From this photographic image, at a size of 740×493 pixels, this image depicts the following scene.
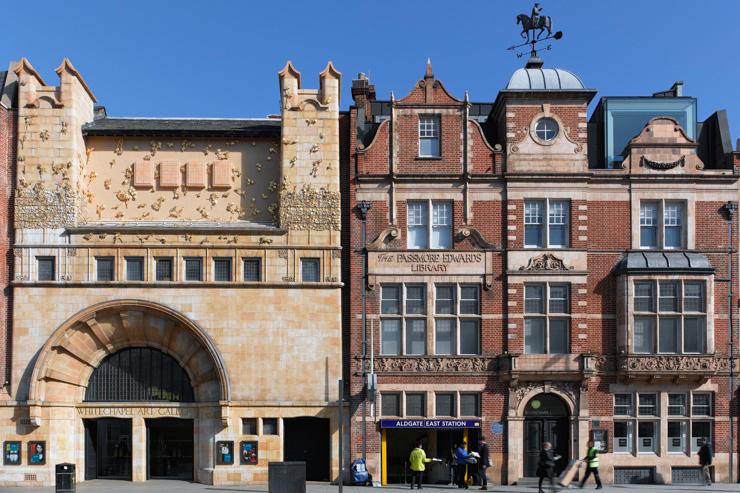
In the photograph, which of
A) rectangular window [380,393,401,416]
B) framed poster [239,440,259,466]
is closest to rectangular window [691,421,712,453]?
rectangular window [380,393,401,416]

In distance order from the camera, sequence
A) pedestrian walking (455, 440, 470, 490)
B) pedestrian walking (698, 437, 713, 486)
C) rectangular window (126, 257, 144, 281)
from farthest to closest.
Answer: rectangular window (126, 257, 144, 281) → pedestrian walking (698, 437, 713, 486) → pedestrian walking (455, 440, 470, 490)

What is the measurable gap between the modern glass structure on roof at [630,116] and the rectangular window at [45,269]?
19.7 meters

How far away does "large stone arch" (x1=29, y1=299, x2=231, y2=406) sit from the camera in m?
31.5

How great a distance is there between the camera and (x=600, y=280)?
32.2m

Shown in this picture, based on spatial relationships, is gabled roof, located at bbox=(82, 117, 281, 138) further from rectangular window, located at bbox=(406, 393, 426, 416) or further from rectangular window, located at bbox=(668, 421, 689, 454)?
rectangular window, located at bbox=(668, 421, 689, 454)

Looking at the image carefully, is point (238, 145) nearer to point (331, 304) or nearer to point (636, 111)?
point (331, 304)

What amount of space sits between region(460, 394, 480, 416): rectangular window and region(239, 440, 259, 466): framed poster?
7069 millimetres

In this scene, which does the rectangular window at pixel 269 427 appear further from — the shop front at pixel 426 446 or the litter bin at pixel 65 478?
the litter bin at pixel 65 478

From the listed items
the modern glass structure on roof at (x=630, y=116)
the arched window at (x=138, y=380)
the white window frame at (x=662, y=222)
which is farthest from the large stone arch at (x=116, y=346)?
the modern glass structure on roof at (x=630, y=116)

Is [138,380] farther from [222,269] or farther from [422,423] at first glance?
[422,423]

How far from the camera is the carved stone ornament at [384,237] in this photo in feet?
105

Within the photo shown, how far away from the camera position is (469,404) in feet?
105

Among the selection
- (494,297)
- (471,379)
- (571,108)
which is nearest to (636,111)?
(571,108)

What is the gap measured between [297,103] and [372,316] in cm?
779
